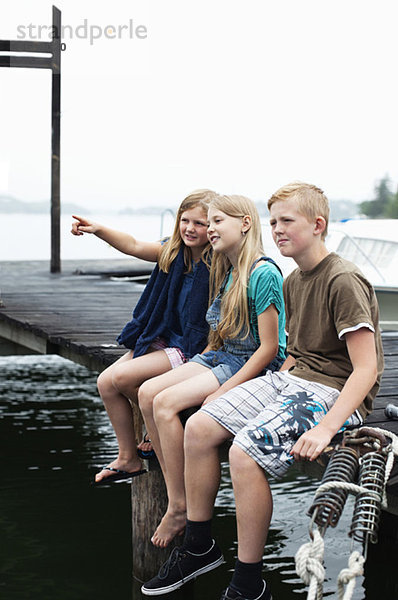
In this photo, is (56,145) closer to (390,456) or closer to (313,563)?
(390,456)

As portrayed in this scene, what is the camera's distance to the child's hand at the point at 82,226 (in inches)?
171

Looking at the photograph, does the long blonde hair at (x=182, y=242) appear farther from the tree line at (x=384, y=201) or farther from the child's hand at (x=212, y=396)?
the tree line at (x=384, y=201)

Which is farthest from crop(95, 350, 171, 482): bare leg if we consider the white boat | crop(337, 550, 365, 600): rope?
the white boat

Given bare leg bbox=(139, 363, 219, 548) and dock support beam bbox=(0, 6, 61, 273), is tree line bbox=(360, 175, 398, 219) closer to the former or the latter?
dock support beam bbox=(0, 6, 61, 273)

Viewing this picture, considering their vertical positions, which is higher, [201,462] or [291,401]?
[291,401]

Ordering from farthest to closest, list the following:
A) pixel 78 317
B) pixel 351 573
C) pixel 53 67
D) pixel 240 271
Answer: pixel 53 67
pixel 78 317
pixel 240 271
pixel 351 573

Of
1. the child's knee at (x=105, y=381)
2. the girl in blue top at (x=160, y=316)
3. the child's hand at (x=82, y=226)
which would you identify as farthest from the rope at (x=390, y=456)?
the child's hand at (x=82, y=226)

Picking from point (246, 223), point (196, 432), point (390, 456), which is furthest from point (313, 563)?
point (246, 223)

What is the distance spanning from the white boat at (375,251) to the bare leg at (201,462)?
7.62 metres

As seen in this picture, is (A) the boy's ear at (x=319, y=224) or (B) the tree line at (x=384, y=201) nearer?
(A) the boy's ear at (x=319, y=224)

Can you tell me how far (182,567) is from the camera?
3.54 m

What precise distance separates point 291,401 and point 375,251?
8.79 m

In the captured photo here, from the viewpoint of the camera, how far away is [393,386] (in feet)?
15.9

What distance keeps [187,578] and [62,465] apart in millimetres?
4159
